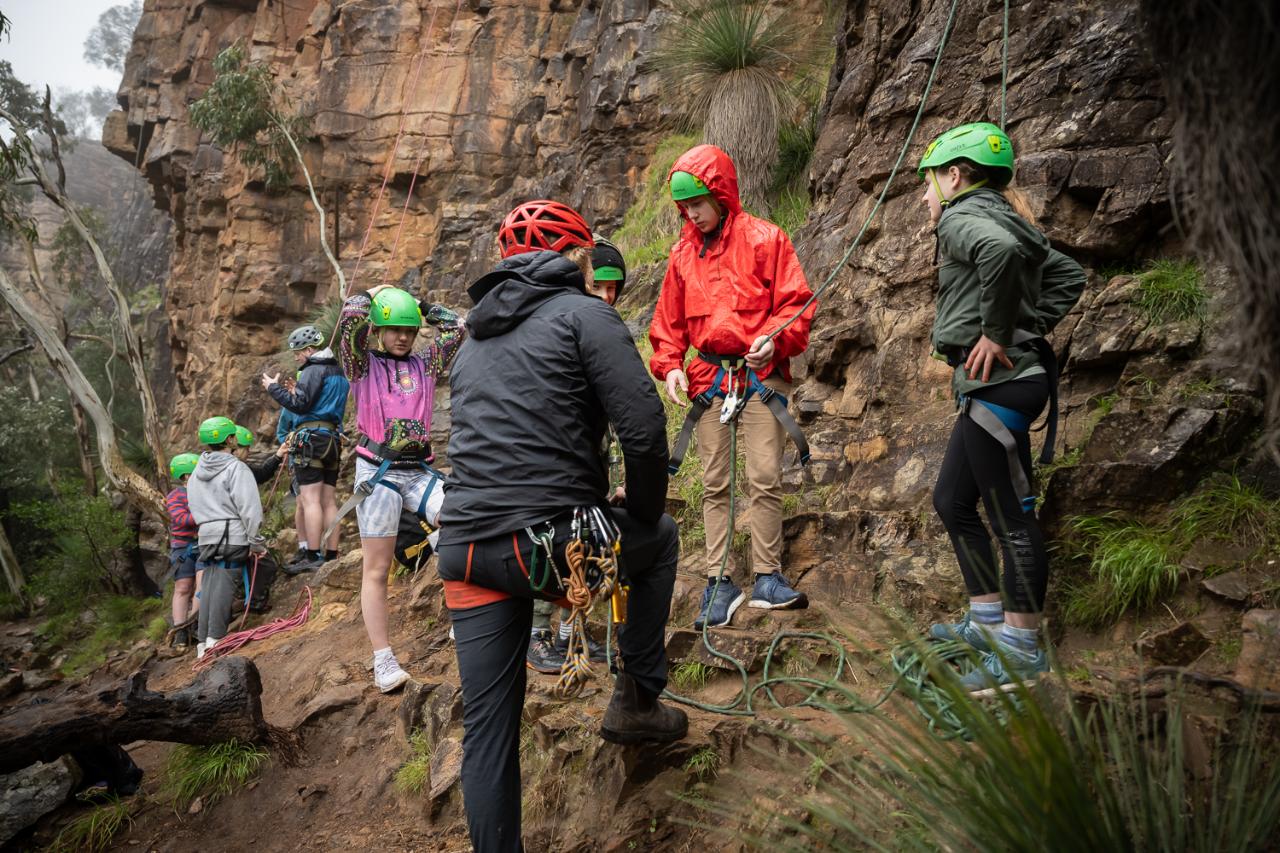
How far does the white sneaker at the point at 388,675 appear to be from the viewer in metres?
5.34

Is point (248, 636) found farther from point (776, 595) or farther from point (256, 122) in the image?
point (256, 122)

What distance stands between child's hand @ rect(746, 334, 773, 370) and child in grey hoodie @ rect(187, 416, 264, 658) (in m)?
5.40

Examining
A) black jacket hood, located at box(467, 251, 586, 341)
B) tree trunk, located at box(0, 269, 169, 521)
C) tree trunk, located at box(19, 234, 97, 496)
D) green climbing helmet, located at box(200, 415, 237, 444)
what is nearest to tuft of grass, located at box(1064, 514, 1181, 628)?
black jacket hood, located at box(467, 251, 586, 341)

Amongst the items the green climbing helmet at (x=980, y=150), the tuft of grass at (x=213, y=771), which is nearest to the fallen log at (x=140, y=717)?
the tuft of grass at (x=213, y=771)

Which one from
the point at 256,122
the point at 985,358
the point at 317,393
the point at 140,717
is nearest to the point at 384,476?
the point at 140,717

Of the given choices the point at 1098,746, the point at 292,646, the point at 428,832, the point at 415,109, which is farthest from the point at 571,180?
the point at 1098,746

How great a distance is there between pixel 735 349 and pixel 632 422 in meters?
1.65

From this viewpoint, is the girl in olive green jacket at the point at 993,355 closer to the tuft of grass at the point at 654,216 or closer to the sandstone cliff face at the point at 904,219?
the sandstone cliff face at the point at 904,219

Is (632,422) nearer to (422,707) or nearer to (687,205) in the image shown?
(687,205)

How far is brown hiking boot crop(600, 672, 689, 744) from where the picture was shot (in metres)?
3.46

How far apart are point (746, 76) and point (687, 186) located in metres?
5.88

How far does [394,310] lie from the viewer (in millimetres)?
5352

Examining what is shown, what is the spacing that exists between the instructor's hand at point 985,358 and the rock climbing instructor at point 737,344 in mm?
1091

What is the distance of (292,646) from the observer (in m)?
7.15
